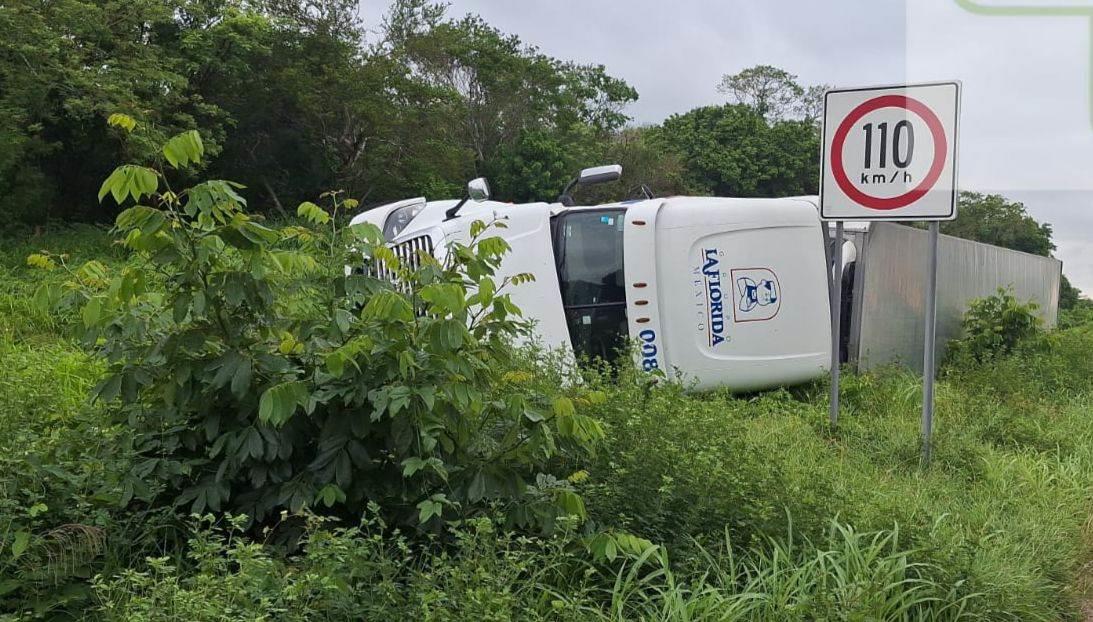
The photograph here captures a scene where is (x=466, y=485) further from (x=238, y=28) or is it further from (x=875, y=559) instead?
(x=238, y=28)

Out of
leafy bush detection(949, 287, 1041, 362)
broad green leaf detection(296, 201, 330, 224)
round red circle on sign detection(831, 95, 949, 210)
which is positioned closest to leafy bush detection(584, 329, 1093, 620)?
broad green leaf detection(296, 201, 330, 224)

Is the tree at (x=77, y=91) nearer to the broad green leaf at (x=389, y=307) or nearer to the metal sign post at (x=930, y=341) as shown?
the metal sign post at (x=930, y=341)

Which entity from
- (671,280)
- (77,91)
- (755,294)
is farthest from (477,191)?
(77,91)

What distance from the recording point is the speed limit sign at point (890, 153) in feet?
21.2

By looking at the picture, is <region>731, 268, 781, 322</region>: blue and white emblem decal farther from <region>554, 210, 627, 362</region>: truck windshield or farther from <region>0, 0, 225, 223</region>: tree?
<region>0, 0, 225, 223</region>: tree

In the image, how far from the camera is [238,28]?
20328mm

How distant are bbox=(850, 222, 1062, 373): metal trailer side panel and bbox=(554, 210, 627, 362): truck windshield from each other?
2899 mm

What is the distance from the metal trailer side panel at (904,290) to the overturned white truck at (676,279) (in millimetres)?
1062

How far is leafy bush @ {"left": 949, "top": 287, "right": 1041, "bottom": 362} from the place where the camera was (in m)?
11.0

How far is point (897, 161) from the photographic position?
22.0 ft

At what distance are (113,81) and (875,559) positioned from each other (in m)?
15.8

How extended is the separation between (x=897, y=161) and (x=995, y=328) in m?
5.44

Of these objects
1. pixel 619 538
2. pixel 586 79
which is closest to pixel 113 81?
pixel 619 538

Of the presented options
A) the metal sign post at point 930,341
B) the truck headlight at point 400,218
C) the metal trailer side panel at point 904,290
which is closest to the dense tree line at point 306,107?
the truck headlight at point 400,218
